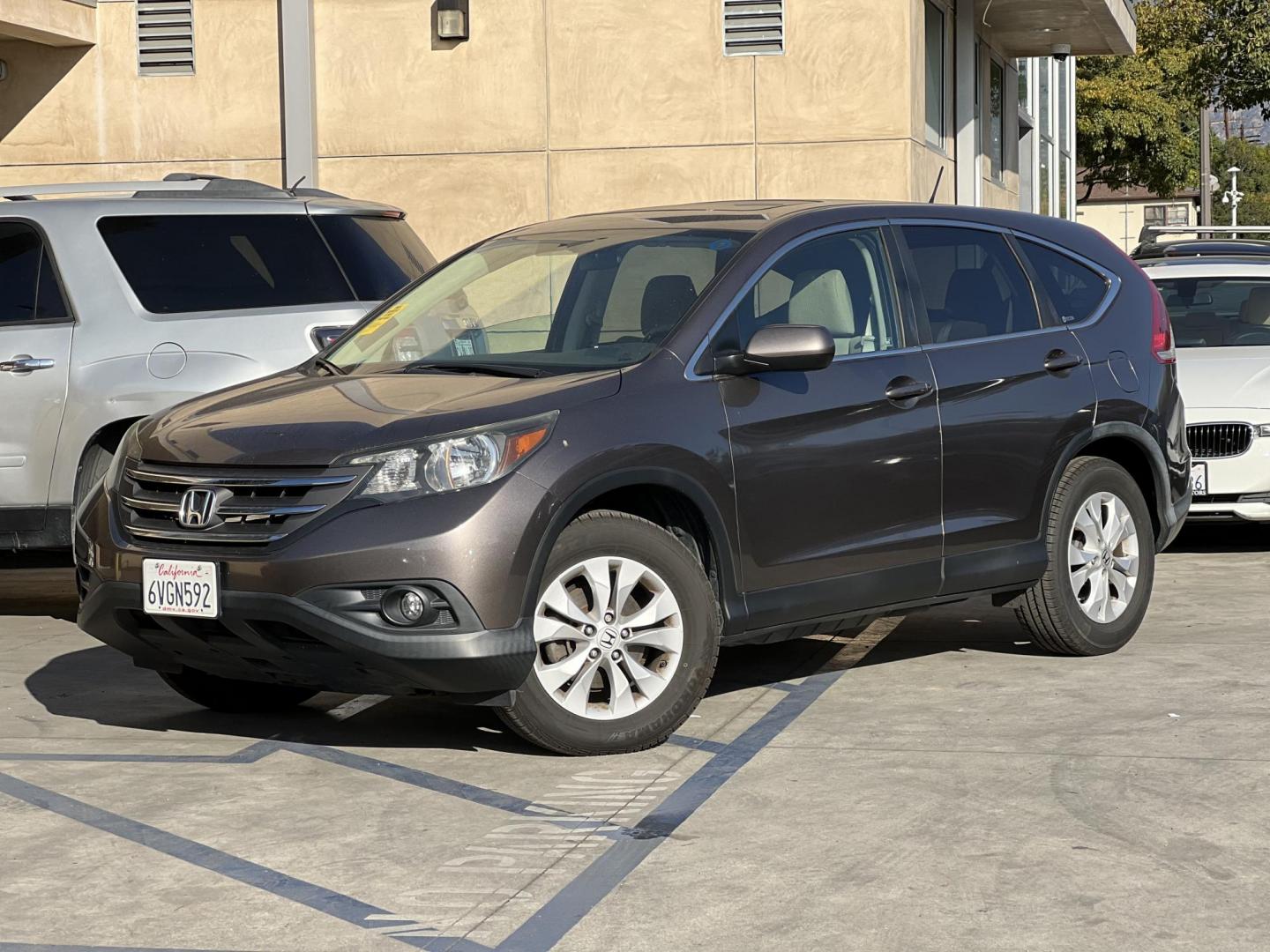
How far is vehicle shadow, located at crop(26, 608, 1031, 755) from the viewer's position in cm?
655

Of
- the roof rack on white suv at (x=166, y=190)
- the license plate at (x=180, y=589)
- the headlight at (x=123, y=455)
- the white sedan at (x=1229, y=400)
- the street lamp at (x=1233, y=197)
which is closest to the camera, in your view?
the license plate at (x=180, y=589)

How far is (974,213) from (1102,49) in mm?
21392

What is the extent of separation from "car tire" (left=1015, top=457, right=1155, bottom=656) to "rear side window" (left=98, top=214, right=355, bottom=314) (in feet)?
10.9

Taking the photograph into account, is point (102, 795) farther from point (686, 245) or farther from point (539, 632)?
point (686, 245)

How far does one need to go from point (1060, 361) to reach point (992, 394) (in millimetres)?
446

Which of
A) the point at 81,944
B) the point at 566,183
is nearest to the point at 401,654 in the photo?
the point at 81,944

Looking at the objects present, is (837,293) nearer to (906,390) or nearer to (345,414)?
(906,390)

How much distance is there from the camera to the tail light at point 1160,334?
314 inches

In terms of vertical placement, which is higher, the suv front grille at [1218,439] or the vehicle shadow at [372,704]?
the suv front grille at [1218,439]

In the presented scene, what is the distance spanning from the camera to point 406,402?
20.0 feet

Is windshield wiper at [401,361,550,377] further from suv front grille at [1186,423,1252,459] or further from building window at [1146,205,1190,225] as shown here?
building window at [1146,205,1190,225]

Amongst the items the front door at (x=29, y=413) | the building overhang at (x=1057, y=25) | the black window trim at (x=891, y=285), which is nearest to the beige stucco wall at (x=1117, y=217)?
the building overhang at (x=1057, y=25)

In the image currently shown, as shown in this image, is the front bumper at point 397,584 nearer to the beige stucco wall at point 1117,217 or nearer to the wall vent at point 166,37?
the wall vent at point 166,37

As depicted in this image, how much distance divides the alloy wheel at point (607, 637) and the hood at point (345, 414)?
0.54 meters
